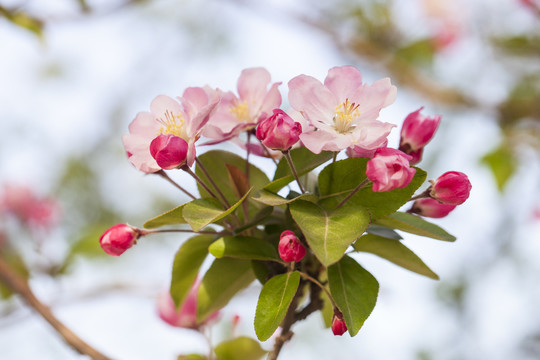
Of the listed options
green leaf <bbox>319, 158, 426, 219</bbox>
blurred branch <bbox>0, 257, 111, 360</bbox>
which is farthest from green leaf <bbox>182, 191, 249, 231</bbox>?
blurred branch <bbox>0, 257, 111, 360</bbox>

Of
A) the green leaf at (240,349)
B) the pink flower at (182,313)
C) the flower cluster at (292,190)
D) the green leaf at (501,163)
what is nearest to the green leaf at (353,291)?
the flower cluster at (292,190)

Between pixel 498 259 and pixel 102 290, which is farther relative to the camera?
pixel 498 259

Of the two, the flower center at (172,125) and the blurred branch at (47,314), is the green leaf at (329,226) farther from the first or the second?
the blurred branch at (47,314)

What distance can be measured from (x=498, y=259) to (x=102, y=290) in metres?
2.27

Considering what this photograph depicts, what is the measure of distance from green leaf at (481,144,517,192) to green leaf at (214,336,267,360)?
1545 millimetres

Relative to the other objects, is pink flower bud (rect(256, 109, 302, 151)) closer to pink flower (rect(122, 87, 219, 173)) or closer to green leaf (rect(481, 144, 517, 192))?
pink flower (rect(122, 87, 219, 173))

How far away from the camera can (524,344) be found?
258cm

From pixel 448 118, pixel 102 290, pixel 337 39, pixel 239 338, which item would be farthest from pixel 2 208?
pixel 448 118

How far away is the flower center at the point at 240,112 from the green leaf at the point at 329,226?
16 centimetres

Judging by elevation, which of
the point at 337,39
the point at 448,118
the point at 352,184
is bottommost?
the point at 448,118

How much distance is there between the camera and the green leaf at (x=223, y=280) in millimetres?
652

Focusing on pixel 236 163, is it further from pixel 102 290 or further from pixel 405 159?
pixel 102 290

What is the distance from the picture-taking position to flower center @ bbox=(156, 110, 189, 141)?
0.62 metres

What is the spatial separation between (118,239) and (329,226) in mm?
234
